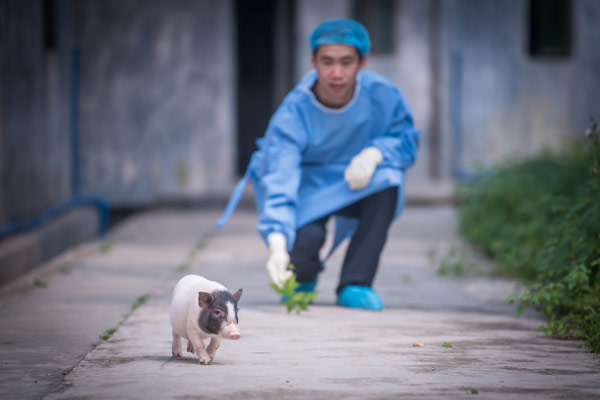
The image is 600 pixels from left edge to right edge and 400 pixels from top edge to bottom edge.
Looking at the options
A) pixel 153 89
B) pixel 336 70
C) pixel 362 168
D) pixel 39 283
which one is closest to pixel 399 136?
pixel 362 168

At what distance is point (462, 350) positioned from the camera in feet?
12.2

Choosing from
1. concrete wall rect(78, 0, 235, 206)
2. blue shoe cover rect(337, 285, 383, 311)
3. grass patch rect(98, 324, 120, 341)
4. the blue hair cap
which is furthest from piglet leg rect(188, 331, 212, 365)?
concrete wall rect(78, 0, 235, 206)

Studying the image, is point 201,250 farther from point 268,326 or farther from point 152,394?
point 152,394

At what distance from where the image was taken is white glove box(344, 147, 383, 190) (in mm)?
4711

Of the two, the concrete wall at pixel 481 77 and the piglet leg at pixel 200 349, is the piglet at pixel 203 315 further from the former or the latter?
the concrete wall at pixel 481 77

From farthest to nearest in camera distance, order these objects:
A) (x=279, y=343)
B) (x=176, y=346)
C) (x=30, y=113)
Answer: (x=30, y=113) → (x=279, y=343) → (x=176, y=346)

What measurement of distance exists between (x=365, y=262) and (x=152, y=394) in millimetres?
1998

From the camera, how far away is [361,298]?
4734 mm

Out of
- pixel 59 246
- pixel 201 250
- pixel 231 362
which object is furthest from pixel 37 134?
pixel 231 362

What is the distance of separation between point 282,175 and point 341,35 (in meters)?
0.75

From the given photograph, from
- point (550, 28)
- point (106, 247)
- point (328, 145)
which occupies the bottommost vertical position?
point (106, 247)

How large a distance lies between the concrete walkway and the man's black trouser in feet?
0.64

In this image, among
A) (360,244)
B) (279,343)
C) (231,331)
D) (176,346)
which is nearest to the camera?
(231,331)

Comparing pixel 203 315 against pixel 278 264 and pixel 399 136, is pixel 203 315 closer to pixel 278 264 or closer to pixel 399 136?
pixel 278 264
